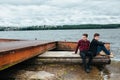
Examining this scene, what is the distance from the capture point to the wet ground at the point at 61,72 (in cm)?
994

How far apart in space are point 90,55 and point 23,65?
2.99 metres

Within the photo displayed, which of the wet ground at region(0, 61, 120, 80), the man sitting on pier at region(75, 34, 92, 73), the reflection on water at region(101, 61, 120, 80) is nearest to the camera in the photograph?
the wet ground at region(0, 61, 120, 80)

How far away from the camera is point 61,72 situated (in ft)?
34.9

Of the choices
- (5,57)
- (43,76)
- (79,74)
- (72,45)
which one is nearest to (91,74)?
(79,74)

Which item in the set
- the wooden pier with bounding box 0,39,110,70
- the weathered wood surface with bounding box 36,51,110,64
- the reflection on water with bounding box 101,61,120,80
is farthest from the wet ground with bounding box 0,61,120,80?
the wooden pier with bounding box 0,39,110,70

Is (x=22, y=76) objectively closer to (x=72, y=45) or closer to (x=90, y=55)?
(x=90, y=55)

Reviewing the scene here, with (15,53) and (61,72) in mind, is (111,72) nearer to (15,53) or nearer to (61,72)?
(61,72)

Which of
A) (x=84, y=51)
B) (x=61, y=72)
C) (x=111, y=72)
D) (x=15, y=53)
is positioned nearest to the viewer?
(x=15, y=53)

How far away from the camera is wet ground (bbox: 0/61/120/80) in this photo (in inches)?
391

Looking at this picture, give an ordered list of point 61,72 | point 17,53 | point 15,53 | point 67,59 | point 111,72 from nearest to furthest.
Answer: point 15,53 < point 17,53 < point 61,72 < point 67,59 < point 111,72

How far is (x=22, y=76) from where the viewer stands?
982 centimetres

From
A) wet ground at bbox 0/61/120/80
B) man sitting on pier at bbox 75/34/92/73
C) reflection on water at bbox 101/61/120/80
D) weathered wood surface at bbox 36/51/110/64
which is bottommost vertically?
reflection on water at bbox 101/61/120/80

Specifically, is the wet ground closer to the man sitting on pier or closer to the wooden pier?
the man sitting on pier

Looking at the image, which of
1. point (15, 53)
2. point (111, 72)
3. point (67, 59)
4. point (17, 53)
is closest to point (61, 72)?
point (67, 59)
